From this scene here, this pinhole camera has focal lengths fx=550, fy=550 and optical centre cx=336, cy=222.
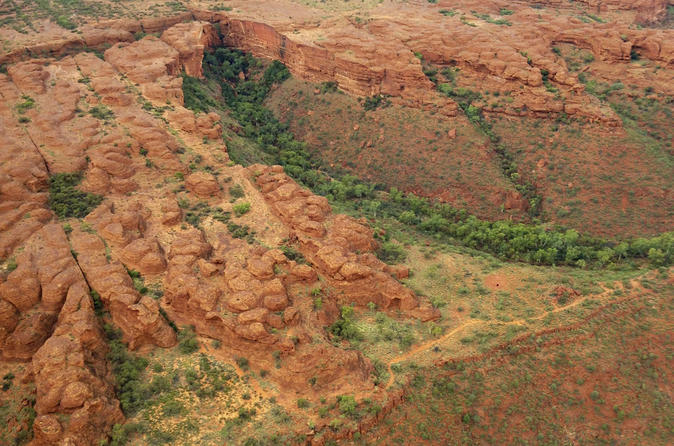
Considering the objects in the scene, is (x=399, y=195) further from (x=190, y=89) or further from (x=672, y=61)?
(x=672, y=61)

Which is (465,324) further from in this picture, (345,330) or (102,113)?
(102,113)

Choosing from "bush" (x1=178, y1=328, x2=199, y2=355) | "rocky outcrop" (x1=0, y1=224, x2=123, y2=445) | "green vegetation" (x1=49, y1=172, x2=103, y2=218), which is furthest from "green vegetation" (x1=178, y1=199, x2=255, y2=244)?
"rocky outcrop" (x1=0, y1=224, x2=123, y2=445)

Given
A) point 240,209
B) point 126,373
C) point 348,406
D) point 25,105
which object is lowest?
point 126,373

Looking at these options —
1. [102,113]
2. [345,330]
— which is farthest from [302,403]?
[102,113]

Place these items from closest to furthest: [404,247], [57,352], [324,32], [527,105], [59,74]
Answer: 1. [57,352]
2. [404,247]
3. [59,74]
4. [527,105]
5. [324,32]

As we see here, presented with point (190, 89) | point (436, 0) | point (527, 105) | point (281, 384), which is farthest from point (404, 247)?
point (436, 0)

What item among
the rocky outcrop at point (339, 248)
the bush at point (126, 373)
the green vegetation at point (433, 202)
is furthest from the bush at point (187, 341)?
the green vegetation at point (433, 202)
